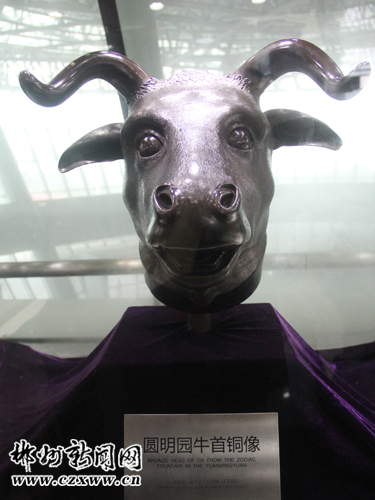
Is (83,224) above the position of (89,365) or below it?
above

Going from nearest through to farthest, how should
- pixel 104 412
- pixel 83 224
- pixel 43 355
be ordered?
1. pixel 104 412
2. pixel 43 355
3. pixel 83 224

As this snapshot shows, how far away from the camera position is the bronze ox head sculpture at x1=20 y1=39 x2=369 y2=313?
674mm

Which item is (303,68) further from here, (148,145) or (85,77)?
(85,77)

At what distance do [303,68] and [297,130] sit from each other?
0.19 metres

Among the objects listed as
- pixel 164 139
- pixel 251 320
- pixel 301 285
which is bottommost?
pixel 251 320

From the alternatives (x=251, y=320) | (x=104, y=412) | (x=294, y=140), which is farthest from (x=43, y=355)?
(x=294, y=140)

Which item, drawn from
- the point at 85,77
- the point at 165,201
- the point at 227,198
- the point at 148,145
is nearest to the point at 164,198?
the point at 165,201

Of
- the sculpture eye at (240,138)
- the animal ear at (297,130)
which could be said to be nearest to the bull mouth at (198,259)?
the sculpture eye at (240,138)

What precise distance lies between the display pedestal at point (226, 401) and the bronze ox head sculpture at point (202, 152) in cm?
23

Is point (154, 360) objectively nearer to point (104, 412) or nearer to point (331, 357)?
point (104, 412)

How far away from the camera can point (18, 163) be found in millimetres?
1813

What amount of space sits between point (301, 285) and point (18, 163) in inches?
62.9

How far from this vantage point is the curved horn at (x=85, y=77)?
103 centimetres

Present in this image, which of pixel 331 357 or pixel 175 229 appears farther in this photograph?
pixel 331 357
